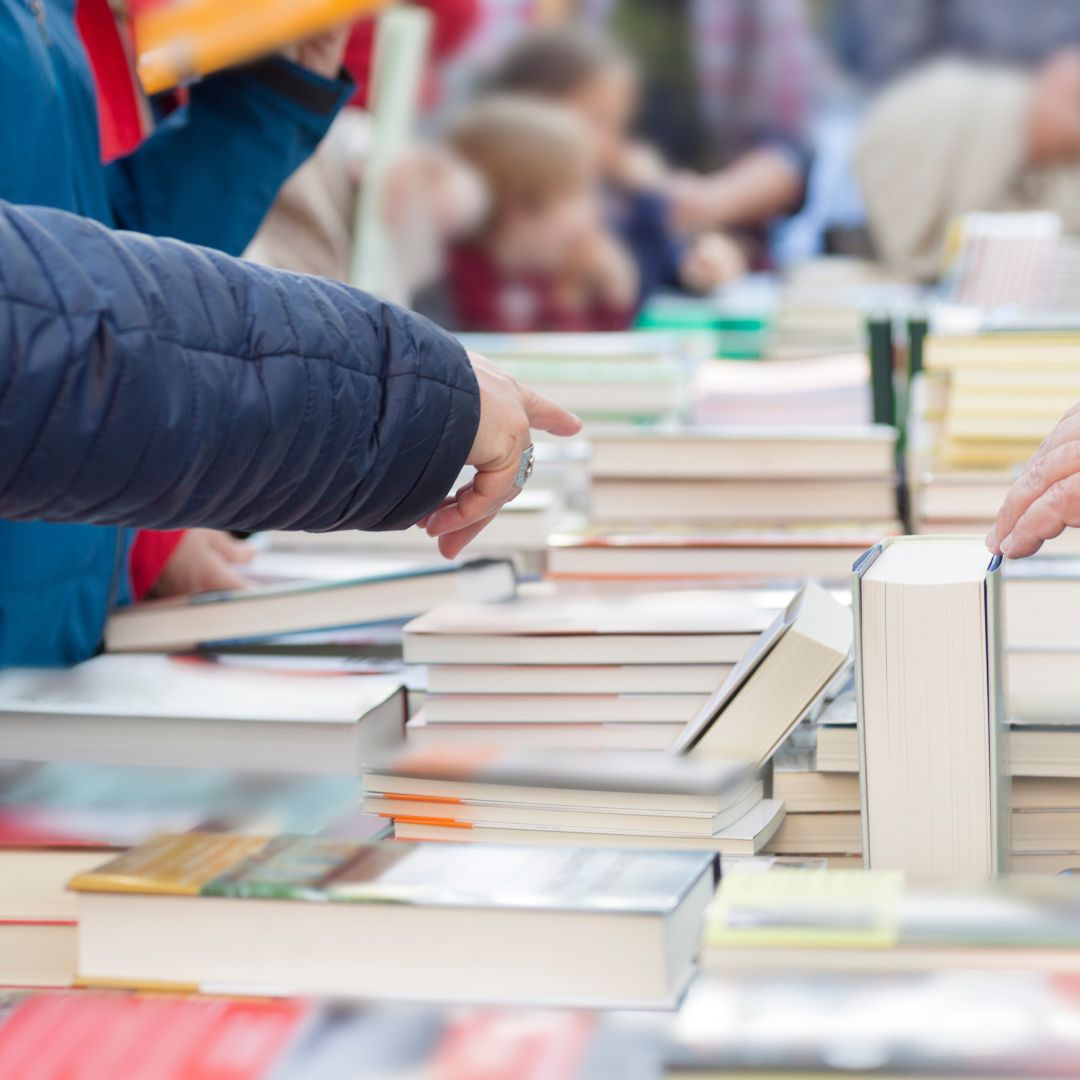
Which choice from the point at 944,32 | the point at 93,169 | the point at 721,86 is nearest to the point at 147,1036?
the point at 93,169

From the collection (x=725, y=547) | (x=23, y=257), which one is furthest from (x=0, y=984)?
(x=725, y=547)

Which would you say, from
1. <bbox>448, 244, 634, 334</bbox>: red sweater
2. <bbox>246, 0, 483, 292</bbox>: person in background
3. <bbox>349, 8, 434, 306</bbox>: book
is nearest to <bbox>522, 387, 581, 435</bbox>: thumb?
<bbox>246, 0, 483, 292</bbox>: person in background

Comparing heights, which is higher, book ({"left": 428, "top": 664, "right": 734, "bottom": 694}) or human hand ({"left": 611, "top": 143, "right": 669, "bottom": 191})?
human hand ({"left": 611, "top": 143, "right": 669, "bottom": 191})

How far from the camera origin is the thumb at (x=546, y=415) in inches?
36.4

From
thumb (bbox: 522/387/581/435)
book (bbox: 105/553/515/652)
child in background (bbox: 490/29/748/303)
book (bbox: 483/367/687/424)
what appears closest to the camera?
thumb (bbox: 522/387/581/435)

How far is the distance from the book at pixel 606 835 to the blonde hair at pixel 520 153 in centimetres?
361

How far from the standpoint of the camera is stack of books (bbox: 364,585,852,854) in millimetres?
835

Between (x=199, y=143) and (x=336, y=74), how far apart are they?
129 millimetres

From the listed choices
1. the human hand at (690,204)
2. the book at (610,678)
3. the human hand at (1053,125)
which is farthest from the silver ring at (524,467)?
the human hand at (690,204)

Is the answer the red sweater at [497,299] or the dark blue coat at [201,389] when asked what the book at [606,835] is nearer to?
the dark blue coat at [201,389]

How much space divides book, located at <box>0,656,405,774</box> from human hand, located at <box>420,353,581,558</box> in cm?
12

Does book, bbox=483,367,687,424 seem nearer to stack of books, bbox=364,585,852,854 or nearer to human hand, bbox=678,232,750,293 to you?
stack of books, bbox=364,585,852,854

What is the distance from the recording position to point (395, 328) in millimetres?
806

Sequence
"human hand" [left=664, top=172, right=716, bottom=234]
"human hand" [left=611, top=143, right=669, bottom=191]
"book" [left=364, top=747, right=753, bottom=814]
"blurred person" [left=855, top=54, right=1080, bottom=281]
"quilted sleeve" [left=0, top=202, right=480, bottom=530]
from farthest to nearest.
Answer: "human hand" [left=664, top=172, right=716, bottom=234]
"human hand" [left=611, top=143, right=669, bottom=191]
"blurred person" [left=855, top=54, right=1080, bottom=281]
"book" [left=364, top=747, right=753, bottom=814]
"quilted sleeve" [left=0, top=202, right=480, bottom=530]
